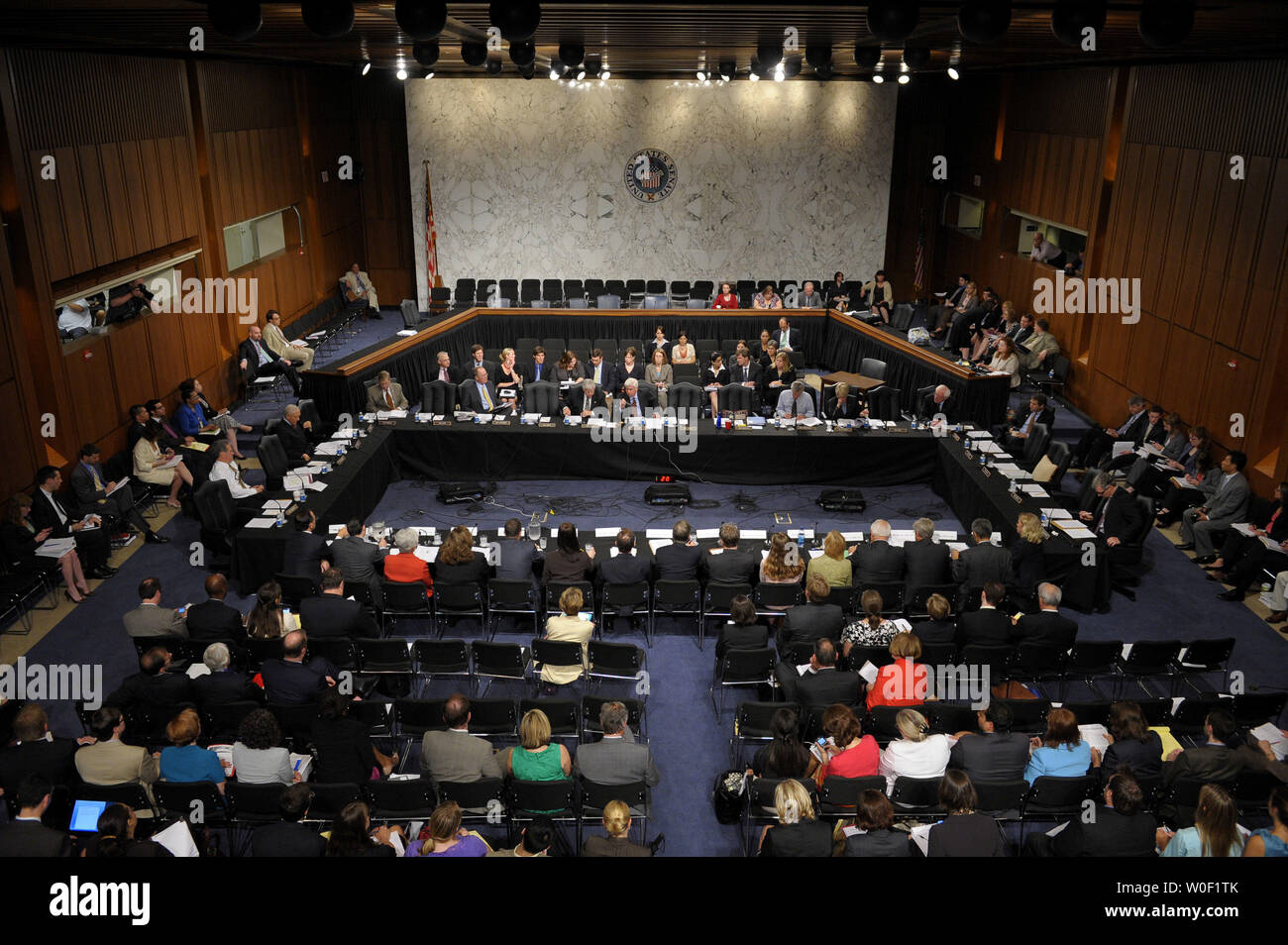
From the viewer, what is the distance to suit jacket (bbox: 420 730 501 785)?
5.95 meters

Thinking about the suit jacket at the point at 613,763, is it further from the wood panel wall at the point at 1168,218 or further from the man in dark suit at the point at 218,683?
the wood panel wall at the point at 1168,218

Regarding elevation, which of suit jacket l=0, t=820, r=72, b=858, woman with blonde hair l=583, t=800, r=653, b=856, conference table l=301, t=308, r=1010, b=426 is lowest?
woman with blonde hair l=583, t=800, r=653, b=856

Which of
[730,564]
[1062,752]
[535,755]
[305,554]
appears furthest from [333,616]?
[1062,752]

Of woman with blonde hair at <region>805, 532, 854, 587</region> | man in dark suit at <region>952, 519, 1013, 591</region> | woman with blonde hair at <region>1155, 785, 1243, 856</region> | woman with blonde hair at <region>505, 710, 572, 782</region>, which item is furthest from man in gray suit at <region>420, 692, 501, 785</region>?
man in dark suit at <region>952, 519, 1013, 591</region>

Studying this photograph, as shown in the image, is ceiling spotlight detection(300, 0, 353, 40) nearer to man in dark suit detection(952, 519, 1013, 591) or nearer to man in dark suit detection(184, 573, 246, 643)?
man in dark suit detection(184, 573, 246, 643)

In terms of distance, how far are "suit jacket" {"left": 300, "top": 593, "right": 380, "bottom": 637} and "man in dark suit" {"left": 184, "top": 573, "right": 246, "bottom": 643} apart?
0.53 meters

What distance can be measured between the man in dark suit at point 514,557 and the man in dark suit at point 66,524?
450 cm

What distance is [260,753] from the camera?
5867 mm

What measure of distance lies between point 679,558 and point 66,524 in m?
6.36

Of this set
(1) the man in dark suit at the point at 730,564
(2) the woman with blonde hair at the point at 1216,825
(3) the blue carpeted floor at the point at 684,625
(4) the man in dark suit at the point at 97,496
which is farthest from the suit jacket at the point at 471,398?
(2) the woman with blonde hair at the point at 1216,825

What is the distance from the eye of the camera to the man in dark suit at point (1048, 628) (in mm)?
7543
